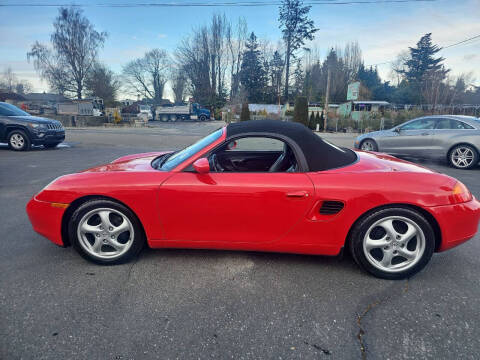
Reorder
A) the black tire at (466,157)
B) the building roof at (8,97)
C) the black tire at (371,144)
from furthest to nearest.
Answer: the building roof at (8,97) → the black tire at (371,144) → the black tire at (466,157)

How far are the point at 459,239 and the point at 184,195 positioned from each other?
235 cm

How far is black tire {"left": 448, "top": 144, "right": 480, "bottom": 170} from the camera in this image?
693 cm

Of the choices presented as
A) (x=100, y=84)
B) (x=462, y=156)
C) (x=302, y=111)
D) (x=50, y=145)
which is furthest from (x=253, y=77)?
(x=462, y=156)

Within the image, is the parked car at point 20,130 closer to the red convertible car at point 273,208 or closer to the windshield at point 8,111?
the windshield at point 8,111

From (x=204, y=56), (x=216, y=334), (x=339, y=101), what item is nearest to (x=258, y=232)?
(x=216, y=334)

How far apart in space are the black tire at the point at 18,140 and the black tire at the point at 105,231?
9262mm

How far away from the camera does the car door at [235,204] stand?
7.39 ft

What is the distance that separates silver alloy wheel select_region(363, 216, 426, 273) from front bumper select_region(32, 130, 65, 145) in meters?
11.0

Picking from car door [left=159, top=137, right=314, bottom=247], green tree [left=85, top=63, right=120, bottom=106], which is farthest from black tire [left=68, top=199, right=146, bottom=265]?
green tree [left=85, top=63, right=120, bottom=106]

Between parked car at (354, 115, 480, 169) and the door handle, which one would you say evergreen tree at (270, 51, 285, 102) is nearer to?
parked car at (354, 115, 480, 169)

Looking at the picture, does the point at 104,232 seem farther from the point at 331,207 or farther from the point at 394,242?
the point at 394,242

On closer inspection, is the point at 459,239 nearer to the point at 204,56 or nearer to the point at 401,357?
the point at 401,357

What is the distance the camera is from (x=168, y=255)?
2.73 m

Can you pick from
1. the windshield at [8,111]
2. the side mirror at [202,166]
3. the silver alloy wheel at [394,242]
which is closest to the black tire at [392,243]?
the silver alloy wheel at [394,242]
